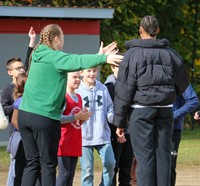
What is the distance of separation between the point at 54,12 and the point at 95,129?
1190cm

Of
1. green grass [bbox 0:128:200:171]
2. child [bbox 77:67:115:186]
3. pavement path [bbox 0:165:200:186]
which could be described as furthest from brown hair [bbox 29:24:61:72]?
green grass [bbox 0:128:200:171]

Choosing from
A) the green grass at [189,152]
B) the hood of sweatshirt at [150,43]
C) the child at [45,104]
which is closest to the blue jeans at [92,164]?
the child at [45,104]

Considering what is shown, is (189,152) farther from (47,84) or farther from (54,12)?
(47,84)

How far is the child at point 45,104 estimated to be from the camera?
29.3 ft

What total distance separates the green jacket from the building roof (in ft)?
40.7

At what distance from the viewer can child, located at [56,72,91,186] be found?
32.5 feet

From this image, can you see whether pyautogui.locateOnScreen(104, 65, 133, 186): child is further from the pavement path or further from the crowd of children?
the pavement path

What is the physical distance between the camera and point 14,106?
10.1 meters

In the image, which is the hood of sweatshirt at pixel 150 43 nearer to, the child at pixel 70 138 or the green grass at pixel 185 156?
the child at pixel 70 138

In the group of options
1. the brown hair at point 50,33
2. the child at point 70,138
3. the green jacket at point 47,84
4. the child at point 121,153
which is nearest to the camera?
the green jacket at point 47,84

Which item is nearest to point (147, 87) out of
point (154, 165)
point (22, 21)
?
point (154, 165)

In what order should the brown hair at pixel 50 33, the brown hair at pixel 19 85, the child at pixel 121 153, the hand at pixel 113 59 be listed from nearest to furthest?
the hand at pixel 113 59
the brown hair at pixel 50 33
the brown hair at pixel 19 85
the child at pixel 121 153

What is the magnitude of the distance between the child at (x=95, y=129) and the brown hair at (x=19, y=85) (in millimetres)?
792

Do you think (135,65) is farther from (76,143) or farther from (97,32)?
(97,32)
